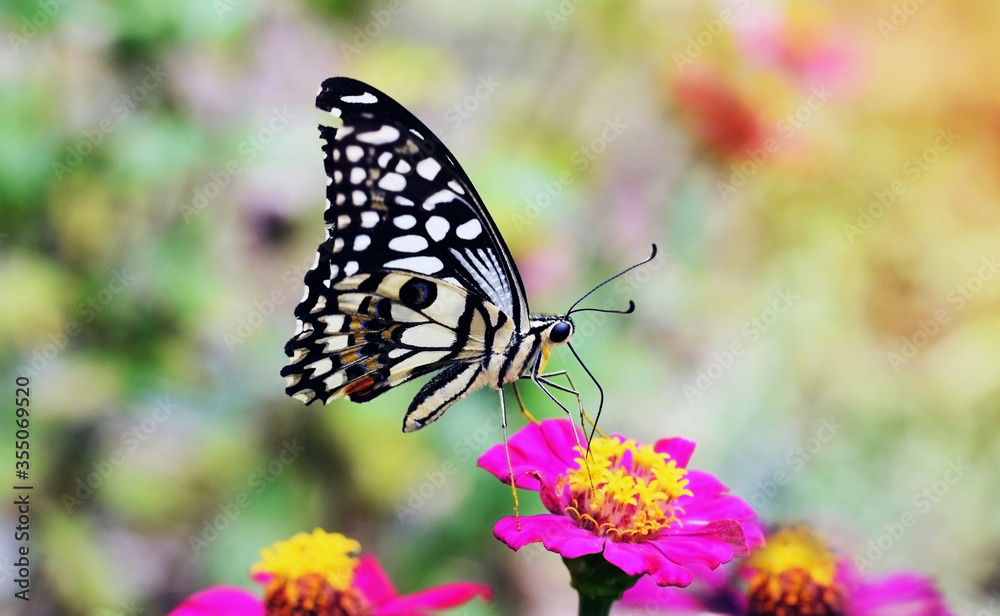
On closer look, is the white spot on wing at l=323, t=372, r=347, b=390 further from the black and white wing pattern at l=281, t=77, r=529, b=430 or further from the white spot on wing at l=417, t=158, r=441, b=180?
the white spot on wing at l=417, t=158, r=441, b=180

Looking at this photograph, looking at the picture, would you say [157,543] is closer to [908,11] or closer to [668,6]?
[668,6]

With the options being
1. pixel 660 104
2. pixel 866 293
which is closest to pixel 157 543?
pixel 660 104

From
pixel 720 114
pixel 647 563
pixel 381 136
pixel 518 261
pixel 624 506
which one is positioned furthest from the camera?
pixel 720 114

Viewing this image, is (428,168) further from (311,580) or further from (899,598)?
(899,598)

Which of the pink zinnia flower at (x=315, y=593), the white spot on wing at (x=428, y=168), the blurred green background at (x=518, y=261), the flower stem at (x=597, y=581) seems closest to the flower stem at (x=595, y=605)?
the flower stem at (x=597, y=581)

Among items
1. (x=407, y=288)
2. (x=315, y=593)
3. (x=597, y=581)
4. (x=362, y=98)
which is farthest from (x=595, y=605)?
(x=362, y=98)

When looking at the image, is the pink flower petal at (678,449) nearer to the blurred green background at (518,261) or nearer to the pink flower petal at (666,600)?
the pink flower petal at (666,600)
